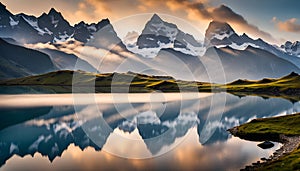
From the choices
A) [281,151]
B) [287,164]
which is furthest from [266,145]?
[287,164]

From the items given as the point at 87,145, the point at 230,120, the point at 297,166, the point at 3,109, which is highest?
the point at 3,109

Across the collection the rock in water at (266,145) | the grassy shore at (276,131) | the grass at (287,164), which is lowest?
the grass at (287,164)

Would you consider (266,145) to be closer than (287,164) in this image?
No

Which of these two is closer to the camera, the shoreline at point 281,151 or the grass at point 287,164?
the grass at point 287,164

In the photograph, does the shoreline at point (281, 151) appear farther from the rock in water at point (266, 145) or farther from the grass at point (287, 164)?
the grass at point (287, 164)

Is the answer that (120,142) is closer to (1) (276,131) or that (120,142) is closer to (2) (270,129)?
(2) (270,129)

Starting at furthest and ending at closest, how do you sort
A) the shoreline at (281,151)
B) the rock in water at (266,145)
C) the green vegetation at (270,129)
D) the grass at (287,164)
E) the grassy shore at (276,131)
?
1. the green vegetation at (270,129)
2. the grassy shore at (276,131)
3. the rock in water at (266,145)
4. the shoreline at (281,151)
5. the grass at (287,164)

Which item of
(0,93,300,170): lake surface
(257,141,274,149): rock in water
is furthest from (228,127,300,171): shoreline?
(257,141,274,149): rock in water

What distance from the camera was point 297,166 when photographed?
1467 inches

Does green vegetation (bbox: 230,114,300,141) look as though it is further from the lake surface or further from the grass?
the grass

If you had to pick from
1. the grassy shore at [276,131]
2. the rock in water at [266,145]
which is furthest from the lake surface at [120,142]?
the grassy shore at [276,131]

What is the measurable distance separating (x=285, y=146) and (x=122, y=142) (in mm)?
34017

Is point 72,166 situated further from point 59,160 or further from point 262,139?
point 262,139

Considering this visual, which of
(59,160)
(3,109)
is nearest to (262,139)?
(59,160)
